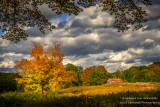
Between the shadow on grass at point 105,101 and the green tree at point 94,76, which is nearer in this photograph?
the shadow on grass at point 105,101

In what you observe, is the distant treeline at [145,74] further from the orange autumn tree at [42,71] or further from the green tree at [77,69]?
the orange autumn tree at [42,71]

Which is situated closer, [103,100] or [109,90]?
[103,100]

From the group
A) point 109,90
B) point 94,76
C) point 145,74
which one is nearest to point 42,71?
point 109,90

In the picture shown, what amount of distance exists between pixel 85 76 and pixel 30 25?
63440 millimetres

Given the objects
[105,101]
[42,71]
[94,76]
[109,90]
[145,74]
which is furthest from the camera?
[145,74]

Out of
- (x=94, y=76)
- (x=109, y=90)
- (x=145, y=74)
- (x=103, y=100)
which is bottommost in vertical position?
(x=109, y=90)

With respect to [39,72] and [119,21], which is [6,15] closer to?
[119,21]

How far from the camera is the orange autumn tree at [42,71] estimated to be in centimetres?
1959

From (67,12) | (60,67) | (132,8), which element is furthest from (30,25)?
(60,67)

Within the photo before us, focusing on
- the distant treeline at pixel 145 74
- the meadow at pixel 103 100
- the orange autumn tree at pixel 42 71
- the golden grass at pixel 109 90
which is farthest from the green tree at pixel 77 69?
the meadow at pixel 103 100

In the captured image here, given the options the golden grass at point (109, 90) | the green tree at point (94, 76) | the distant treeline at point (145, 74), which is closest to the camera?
the golden grass at point (109, 90)

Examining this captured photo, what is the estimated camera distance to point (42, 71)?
19641 millimetres

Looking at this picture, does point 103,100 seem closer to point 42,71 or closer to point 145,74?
point 42,71

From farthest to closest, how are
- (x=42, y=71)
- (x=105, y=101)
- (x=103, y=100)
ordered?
1. (x=42, y=71)
2. (x=103, y=100)
3. (x=105, y=101)
